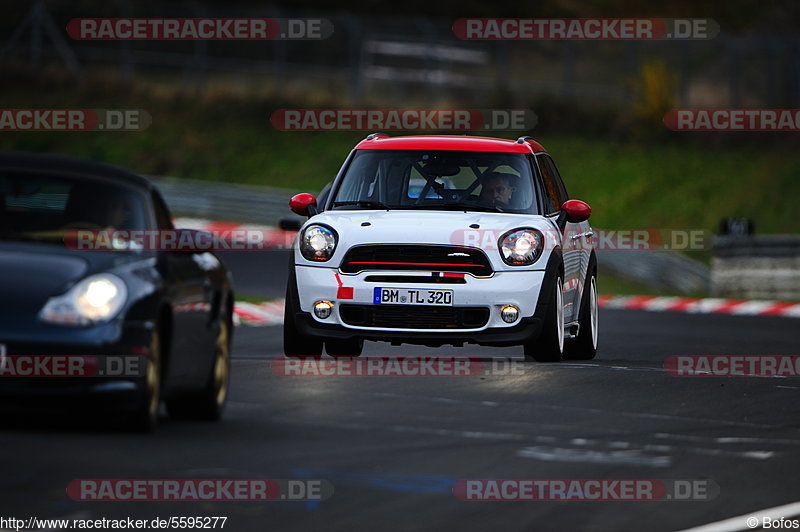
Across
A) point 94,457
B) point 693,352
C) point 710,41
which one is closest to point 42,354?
point 94,457

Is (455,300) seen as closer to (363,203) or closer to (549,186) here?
(363,203)

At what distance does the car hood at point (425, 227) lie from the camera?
1355cm

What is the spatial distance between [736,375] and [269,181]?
3196 centimetres

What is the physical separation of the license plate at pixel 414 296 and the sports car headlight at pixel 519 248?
0.53 metres

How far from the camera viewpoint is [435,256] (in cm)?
A: 1353

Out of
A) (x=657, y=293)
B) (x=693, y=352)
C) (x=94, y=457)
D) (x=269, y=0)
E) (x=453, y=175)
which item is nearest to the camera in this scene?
(x=94, y=457)

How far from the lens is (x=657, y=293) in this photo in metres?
33.4

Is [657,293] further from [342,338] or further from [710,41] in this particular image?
[342,338]

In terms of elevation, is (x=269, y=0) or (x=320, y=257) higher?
(x=269, y=0)

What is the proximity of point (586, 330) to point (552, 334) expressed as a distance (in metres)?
1.43

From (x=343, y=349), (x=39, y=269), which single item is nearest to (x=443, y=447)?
(x=39, y=269)

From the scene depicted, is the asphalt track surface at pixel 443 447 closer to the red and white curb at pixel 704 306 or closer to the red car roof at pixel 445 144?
the red car roof at pixel 445 144

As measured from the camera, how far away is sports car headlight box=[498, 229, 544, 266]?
1360 cm

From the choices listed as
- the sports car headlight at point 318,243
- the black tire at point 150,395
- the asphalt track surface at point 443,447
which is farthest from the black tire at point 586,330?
the black tire at point 150,395
